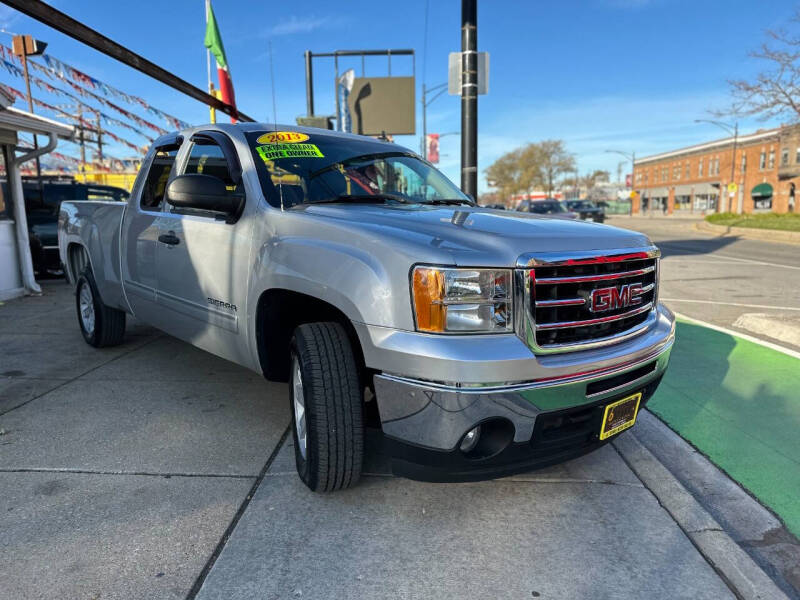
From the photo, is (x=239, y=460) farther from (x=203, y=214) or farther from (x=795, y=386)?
(x=795, y=386)

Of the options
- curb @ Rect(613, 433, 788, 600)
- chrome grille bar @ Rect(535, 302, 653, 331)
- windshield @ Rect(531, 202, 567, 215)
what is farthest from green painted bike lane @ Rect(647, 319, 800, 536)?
windshield @ Rect(531, 202, 567, 215)

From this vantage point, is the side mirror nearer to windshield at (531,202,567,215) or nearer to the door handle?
the door handle

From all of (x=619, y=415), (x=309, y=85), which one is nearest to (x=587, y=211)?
(x=309, y=85)

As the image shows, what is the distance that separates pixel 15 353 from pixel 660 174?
270ft

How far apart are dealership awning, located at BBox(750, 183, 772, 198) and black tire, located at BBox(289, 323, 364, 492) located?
64.1 meters

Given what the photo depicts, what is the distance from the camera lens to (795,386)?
4.36 m

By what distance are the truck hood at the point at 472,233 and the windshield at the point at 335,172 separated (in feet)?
0.94

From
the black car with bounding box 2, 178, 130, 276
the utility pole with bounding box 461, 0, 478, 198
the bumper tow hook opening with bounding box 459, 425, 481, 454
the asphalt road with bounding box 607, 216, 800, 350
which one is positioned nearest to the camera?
the bumper tow hook opening with bounding box 459, 425, 481, 454

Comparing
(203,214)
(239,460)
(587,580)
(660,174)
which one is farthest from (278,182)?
(660,174)

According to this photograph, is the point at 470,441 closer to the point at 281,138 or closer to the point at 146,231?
the point at 281,138

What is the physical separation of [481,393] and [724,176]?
70305mm

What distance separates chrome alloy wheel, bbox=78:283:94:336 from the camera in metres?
5.40

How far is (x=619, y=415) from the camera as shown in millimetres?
2666

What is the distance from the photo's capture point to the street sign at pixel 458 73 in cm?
740
